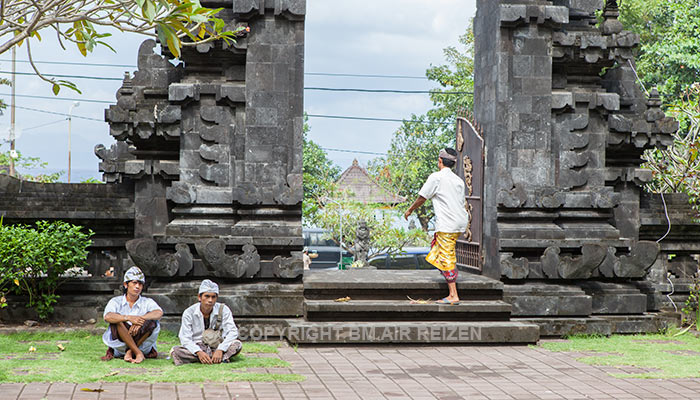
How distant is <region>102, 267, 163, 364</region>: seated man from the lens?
853 centimetres

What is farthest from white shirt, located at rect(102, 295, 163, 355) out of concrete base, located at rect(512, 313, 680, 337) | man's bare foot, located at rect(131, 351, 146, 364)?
concrete base, located at rect(512, 313, 680, 337)

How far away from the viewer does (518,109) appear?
37.7 ft

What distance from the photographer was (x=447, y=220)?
10.6 m

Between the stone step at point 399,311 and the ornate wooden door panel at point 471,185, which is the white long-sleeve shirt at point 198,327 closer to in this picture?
the stone step at point 399,311

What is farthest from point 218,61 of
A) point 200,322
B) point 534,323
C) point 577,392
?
point 577,392

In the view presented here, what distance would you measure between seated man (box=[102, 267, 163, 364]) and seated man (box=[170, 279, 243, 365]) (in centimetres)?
35

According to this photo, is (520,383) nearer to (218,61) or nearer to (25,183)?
(218,61)

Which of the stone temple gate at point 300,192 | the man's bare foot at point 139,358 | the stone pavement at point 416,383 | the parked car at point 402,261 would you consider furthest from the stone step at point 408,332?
the parked car at point 402,261

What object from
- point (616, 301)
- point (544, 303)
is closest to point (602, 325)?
point (616, 301)

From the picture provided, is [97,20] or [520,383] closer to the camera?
[97,20]

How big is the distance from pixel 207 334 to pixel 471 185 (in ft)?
17.6

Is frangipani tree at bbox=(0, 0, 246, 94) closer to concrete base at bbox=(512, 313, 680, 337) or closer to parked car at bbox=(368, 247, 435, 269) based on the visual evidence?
concrete base at bbox=(512, 313, 680, 337)

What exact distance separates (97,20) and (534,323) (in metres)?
6.78

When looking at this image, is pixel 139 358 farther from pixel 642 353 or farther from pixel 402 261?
pixel 402 261
